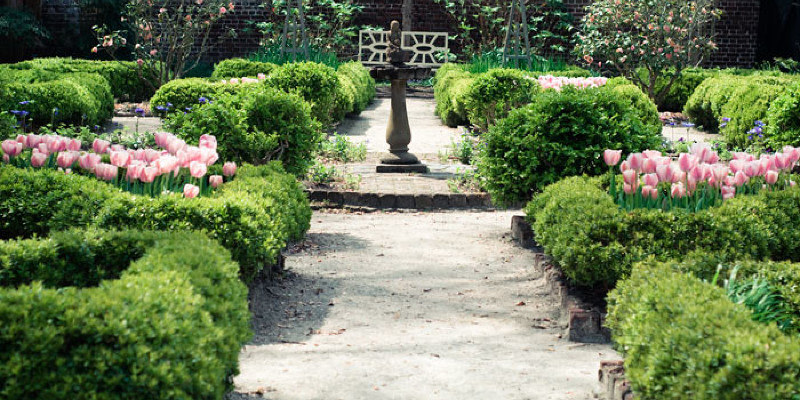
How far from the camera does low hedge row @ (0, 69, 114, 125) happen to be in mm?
10945

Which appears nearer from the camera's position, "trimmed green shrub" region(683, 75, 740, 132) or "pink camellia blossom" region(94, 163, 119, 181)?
"pink camellia blossom" region(94, 163, 119, 181)

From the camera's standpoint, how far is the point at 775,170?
5332 millimetres

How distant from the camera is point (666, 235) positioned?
4.59 m

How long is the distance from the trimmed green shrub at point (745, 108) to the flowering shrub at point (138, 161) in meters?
8.16

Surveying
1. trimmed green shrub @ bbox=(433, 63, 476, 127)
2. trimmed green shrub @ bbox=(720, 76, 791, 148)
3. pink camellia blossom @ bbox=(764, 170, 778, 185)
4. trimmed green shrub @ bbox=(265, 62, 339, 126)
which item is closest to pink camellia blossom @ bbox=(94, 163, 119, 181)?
pink camellia blossom @ bbox=(764, 170, 778, 185)

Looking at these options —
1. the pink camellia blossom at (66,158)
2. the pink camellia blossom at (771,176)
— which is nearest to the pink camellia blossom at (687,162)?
the pink camellia blossom at (771,176)

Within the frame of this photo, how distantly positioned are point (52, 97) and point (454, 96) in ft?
18.9

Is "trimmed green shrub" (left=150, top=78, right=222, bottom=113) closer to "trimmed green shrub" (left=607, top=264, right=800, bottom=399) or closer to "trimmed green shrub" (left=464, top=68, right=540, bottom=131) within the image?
"trimmed green shrub" (left=464, top=68, right=540, bottom=131)

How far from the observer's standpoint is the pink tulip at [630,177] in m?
5.06

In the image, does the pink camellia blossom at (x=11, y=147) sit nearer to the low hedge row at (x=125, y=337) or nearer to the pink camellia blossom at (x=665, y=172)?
the low hedge row at (x=125, y=337)

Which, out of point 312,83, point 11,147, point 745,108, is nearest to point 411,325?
point 11,147

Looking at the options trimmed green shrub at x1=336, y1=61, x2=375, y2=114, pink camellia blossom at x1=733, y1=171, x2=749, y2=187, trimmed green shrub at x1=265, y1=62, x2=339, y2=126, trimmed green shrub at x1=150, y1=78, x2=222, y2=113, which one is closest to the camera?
pink camellia blossom at x1=733, y1=171, x2=749, y2=187

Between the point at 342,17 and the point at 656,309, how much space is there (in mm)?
19647

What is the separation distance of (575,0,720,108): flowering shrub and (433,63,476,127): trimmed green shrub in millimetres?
2961
